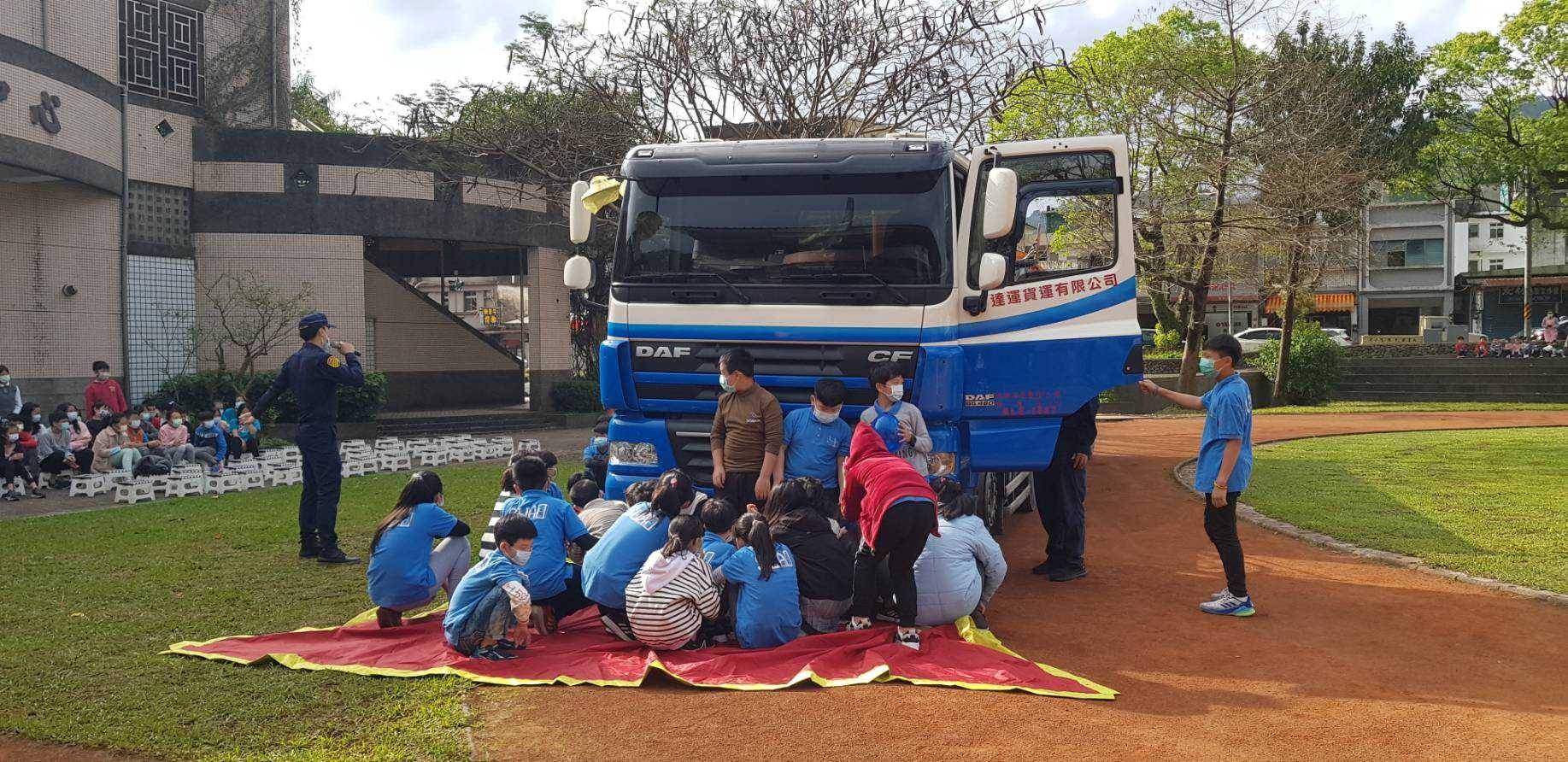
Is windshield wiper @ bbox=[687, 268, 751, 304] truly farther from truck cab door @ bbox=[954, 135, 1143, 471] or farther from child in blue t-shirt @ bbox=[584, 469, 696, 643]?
child in blue t-shirt @ bbox=[584, 469, 696, 643]

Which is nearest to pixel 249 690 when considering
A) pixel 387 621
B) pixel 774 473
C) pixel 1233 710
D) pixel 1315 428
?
pixel 387 621

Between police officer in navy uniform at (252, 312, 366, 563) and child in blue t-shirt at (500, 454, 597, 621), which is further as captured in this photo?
police officer in navy uniform at (252, 312, 366, 563)

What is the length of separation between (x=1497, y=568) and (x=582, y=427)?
64.4 ft

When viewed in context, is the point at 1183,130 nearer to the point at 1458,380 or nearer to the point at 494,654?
the point at 1458,380

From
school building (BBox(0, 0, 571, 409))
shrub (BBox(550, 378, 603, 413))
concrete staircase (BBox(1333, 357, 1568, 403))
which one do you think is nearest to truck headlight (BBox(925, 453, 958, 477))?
school building (BBox(0, 0, 571, 409))

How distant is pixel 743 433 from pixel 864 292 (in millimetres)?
1275

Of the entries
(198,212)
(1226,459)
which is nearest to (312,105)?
(198,212)

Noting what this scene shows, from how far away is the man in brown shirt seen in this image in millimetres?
7590

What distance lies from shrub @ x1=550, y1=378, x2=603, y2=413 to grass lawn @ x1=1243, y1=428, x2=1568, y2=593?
15.0 metres

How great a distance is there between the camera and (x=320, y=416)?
913cm

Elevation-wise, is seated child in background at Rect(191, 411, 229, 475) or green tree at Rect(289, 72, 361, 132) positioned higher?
green tree at Rect(289, 72, 361, 132)

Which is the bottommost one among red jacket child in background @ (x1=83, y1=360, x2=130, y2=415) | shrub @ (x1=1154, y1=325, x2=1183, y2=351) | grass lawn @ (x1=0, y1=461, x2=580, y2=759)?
grass lawn @ (x1=0, y1=461, x2=580, y2=759)

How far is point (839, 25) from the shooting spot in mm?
16625

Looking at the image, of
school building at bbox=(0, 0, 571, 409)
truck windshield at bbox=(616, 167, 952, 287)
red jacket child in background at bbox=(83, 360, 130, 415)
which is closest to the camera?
truck windshield at bbox=(616, 167, 952, 287)
